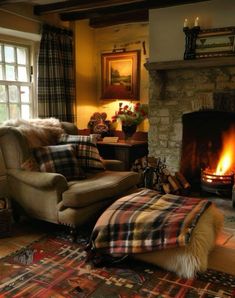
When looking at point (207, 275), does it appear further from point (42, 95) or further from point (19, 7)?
point (19, 7)

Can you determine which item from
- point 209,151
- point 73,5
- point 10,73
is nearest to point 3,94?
point 10,73

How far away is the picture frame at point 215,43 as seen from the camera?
3268 millimetres

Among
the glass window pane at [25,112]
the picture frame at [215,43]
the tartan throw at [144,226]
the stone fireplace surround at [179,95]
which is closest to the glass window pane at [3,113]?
the glass window pane at [25,112]

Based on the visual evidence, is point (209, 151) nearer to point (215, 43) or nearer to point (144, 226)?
point (215, 43)

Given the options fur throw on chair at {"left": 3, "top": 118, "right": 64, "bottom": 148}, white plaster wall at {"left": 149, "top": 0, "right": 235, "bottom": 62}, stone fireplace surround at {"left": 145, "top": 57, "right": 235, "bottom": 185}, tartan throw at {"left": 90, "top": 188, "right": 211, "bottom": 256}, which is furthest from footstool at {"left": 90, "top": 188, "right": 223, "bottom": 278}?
white plaster wall at {"left": 149, "top": 0, "right": 235, "bottom": 62}

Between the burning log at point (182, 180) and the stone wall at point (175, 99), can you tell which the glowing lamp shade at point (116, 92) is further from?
the burning log at point (182, 180)

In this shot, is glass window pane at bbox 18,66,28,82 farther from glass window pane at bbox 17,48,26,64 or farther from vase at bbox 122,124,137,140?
vase at bbox 122,124,137,140

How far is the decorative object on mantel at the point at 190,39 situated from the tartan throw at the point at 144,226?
1.75 meters

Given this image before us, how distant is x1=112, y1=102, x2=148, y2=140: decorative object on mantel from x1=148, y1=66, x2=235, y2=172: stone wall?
10.4 inches

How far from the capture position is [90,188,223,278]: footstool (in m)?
2.07

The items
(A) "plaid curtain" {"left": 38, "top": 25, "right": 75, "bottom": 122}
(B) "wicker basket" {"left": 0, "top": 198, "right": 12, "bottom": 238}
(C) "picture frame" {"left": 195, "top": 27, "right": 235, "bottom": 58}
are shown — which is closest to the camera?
(B) "wicker basket" {"left": 0, "top": 198, "right": 12, "bottom": 238}

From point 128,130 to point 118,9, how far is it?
148 centimetres

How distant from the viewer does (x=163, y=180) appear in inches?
145

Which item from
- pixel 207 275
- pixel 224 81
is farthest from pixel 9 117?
pixel 207 275
